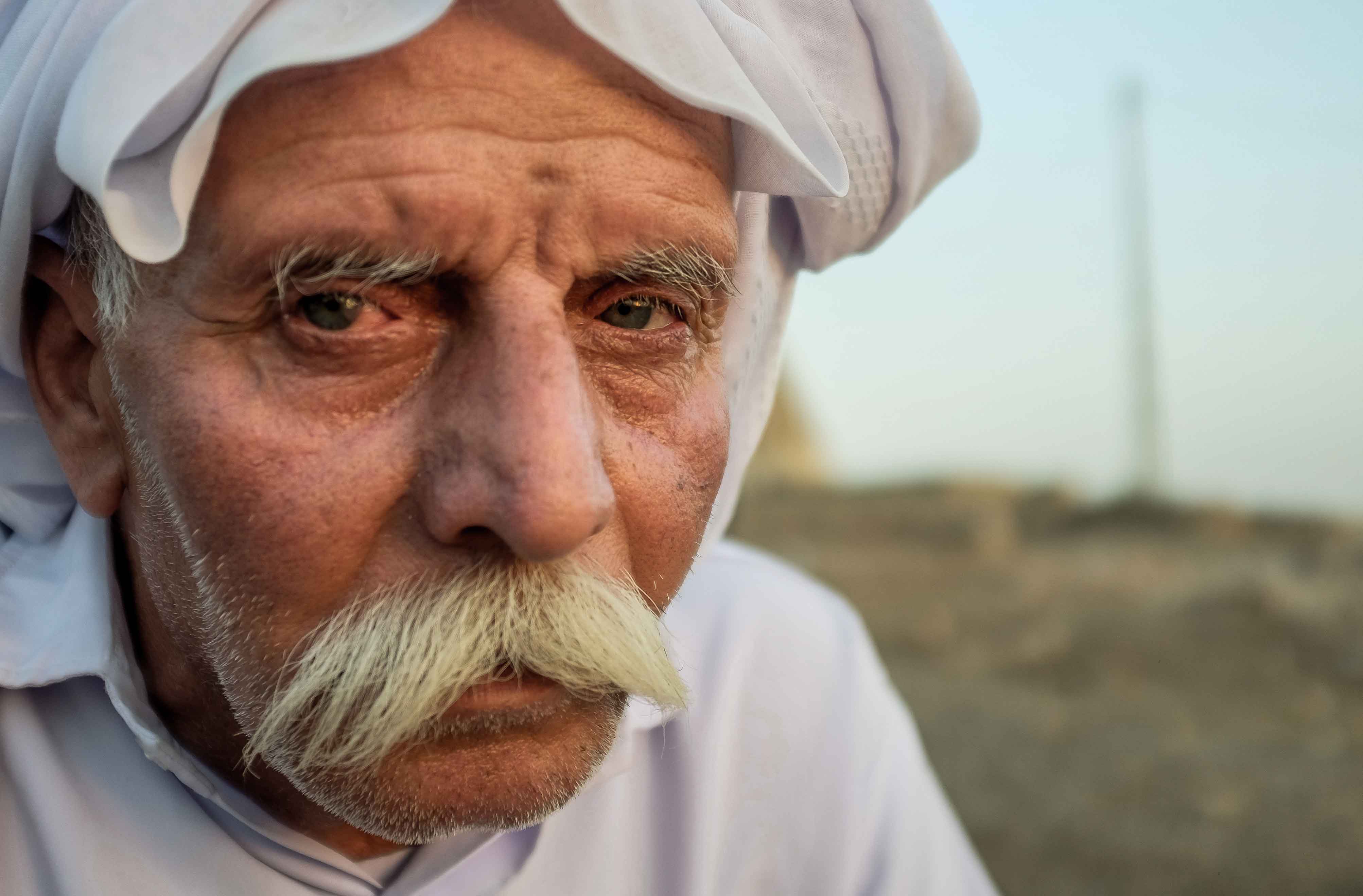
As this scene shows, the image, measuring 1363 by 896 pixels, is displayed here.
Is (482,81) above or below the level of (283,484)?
above

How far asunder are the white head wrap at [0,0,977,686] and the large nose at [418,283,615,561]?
38 centimetres

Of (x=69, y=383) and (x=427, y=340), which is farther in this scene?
(x=69, y=383)

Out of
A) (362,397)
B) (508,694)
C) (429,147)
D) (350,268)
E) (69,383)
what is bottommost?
(508,694)

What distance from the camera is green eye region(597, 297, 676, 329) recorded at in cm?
180

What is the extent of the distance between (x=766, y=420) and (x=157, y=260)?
4.44 ft

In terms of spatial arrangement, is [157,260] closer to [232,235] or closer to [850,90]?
[232,235]

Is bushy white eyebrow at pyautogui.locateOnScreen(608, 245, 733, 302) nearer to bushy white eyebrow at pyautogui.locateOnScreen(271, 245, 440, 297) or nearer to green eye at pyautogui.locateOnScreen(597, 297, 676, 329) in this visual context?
green eye at pyautogui.locateOnScreen(597, 297, 676, 329)

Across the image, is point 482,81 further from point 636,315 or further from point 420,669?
point 420,669

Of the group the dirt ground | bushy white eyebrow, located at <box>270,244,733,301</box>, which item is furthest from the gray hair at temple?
the dirt ground

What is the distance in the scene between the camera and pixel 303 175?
1.54 m

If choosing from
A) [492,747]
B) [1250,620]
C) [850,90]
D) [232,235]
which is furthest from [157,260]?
[1250,620]

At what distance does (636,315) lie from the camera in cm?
183

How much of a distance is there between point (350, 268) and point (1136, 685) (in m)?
7.03

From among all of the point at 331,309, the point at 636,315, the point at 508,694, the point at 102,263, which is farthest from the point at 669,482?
the point at 102,263
